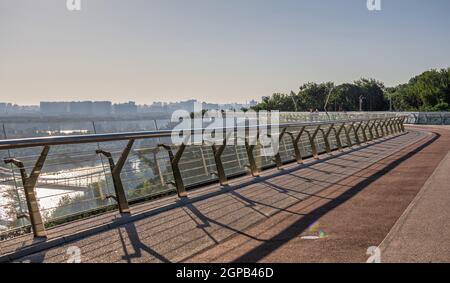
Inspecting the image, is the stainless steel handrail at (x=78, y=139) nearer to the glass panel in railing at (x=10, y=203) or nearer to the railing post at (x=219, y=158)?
the glass panel in railing at (x=10, y=203)

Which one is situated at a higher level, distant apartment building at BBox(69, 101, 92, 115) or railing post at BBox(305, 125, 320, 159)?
distant apartment building at BBox(69, 101, 92, 115)

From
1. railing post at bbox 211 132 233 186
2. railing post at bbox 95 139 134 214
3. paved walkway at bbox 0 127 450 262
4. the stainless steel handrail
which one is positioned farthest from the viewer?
railing post at bbox 211 132 233 186

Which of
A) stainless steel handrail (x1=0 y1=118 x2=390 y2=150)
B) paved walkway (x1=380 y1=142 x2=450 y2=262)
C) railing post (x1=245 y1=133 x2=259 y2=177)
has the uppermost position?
stainless steel handrail (x1=0 y1=118 x2=390 y2=150)

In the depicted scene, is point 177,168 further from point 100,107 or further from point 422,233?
point 100,107

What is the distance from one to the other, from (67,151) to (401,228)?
4.47m

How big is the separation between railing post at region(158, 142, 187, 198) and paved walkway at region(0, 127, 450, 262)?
288 mm

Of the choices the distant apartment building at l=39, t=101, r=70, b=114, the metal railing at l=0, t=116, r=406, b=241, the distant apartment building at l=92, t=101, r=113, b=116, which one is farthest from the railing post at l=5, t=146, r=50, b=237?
the distant apartment building at l=92, t=101, r=113, b=116

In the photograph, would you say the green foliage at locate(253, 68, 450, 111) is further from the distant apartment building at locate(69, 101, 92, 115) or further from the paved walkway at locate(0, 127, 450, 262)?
the paved walkway at locate(0, 127, 450, 262)

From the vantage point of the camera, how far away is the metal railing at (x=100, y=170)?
605 centimetres

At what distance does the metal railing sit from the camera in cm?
605

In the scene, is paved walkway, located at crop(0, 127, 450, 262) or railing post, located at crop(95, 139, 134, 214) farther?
railing post, located at crop(95, 139, 134, 214)

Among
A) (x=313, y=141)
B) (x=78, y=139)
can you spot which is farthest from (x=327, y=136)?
(x=78, y=139)
